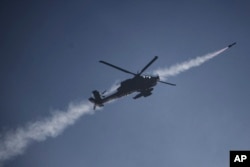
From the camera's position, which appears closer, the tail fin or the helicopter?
the helicopter

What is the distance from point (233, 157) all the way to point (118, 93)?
34.1m

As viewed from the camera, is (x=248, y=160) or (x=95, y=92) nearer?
(x=248, y=160)

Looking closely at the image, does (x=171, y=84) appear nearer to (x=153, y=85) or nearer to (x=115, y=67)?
(x=153, y=85)

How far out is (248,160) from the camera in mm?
40375

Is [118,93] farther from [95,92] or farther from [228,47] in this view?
[228,47]

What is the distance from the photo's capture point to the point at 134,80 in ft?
231

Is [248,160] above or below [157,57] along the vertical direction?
below

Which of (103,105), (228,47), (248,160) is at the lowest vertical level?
(248,160)

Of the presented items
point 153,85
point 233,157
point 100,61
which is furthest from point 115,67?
point 233,157

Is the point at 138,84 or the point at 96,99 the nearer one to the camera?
the point at 138,84

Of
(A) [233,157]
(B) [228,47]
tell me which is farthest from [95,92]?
(A) [233,157]

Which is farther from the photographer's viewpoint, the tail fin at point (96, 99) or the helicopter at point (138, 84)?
the tail fin at point (96, 99)

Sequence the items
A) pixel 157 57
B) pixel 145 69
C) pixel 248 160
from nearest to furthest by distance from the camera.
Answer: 1. pixel 248 160
2. pixel 157 57
3. pixel 145 69

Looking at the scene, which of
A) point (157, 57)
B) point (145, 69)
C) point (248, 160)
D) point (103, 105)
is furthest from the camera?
point (103, 105)
